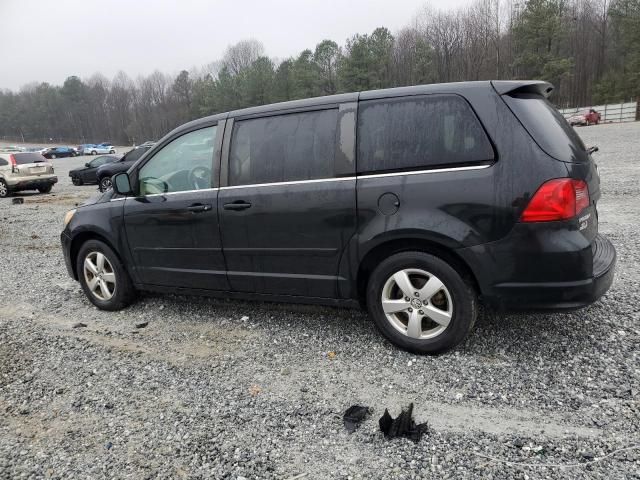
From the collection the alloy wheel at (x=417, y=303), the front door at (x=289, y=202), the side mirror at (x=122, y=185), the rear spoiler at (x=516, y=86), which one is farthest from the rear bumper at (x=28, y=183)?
the rear spoiler at (x=516, y=86)

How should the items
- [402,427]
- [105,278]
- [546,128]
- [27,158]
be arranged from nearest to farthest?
[402,427] → [546,128] → [105,278] → [27,158]

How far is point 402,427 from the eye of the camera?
8.66 ft

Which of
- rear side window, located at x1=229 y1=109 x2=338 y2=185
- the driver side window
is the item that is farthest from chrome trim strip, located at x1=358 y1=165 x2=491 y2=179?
the driver side window

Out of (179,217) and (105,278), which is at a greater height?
(179,217)

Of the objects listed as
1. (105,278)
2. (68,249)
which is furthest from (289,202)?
(68,249)

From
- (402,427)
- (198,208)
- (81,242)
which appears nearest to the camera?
(402,427)

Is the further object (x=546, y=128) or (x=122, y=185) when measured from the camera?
(x=122, y=185)

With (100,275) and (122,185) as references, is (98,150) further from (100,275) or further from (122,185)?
(122,185)

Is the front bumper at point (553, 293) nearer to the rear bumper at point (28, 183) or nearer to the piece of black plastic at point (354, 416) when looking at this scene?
the piece of black plastic at point (354, 416)

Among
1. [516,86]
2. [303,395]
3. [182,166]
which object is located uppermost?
[516,86]

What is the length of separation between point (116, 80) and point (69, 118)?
1891cm

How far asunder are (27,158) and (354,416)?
61.5 feet

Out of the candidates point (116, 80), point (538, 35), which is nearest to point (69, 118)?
point (116, 80)

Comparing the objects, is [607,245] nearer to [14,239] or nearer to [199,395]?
[199,395]
